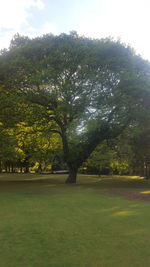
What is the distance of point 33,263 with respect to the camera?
5.38 metres

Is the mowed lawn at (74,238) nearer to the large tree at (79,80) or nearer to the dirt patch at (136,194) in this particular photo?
the dirt patch at (136,194)

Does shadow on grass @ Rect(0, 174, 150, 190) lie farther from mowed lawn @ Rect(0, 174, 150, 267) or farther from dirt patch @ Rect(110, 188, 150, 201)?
mowed lawn @ Rect(0, 174, 150, 267)

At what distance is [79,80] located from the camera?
26.4 m

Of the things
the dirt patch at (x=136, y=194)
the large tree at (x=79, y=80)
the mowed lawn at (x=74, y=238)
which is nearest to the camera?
the mowed lawn at (x=74, y=238)

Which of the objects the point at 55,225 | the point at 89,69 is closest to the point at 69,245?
the point at 55,225

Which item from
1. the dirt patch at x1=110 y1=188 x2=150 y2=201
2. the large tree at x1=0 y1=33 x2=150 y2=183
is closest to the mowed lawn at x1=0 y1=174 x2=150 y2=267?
the dirt patch at x1=110 y1=188 x2=150 y2=201

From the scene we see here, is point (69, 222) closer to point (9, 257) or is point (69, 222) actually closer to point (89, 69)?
point (9, 257)

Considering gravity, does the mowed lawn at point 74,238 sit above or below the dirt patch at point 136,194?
above

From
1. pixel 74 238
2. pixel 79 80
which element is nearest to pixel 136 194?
pixel 74 238

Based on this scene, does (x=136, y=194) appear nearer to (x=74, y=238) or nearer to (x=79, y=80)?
(x=74, y=238)

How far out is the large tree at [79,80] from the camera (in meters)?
24.8

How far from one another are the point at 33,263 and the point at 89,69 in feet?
74.6

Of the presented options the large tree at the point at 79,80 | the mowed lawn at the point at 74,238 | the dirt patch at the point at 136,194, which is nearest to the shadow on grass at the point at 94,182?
the dirt patch at the point at 136,194

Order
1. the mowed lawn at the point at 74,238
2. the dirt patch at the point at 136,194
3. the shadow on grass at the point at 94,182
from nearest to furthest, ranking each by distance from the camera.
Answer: the mowed lawn at the point at 74,238 < the dirt patch at the point at 136,194 < the shadow on grass at the point at 94,182
